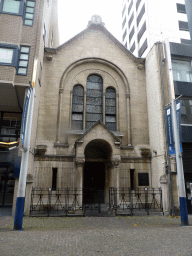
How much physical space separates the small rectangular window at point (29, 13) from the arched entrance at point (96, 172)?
10658mm

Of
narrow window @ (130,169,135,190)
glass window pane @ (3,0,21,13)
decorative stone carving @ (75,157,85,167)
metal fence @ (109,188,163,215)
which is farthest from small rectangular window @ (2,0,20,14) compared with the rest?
narrow window @ (130,169,135,190)

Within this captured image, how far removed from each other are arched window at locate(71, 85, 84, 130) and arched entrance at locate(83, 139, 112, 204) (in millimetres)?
2109

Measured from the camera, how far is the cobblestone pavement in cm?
618

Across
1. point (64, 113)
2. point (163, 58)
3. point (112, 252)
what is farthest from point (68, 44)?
point (112, 252)

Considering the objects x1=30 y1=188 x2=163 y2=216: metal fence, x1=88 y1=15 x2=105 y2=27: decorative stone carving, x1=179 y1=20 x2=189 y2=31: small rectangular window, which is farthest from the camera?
x1=179 y1=20 x2=189 y2=31: small rectangular window

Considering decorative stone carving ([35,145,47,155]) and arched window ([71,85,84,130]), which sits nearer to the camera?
decorative stone carving ([35,145,47,155])

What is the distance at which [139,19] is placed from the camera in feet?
126

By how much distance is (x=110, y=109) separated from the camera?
16.8 metres

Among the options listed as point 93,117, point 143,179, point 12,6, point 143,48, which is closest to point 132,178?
point 143,179

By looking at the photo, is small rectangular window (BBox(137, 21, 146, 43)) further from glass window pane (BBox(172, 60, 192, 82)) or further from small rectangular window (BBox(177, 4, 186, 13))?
glass window pane (BBox(172, 60, 192, 82))

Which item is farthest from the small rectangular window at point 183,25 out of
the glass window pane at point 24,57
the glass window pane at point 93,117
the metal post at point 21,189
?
the metal post at point 21,189

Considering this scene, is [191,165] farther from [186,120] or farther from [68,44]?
[68,44]

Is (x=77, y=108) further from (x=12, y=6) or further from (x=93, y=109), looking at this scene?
(x=12, y=6)

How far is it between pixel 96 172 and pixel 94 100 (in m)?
6.26
